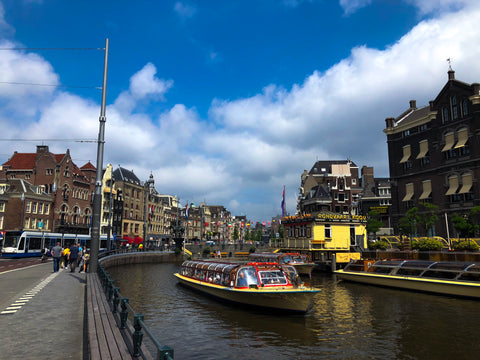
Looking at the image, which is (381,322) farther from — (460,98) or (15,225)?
(15,225)

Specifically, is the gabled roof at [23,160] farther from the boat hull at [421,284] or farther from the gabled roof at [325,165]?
the gabled roof at [325,165]

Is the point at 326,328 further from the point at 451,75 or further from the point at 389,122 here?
the point at 389,122

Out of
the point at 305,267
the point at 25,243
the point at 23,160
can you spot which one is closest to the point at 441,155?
the point at 305,267

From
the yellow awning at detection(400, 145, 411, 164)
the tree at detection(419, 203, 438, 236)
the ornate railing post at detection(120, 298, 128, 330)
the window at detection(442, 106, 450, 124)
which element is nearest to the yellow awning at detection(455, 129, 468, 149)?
the window at detection(442, 106, 450, 124)

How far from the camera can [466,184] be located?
5009cm

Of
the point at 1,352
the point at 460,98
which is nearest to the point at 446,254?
the point at 460,98

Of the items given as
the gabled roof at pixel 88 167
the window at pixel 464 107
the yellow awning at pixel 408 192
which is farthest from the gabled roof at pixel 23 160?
the window at pixel 464 107

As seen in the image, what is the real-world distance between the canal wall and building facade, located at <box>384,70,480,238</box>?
141 feet

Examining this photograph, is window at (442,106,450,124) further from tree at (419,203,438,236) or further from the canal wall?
the canal wall

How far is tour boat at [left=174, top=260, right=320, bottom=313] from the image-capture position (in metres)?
18.7

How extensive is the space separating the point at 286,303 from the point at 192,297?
9631 millimetres

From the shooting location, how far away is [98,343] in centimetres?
890

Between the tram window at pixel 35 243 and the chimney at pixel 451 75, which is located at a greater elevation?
the chimney at pixel 451 75

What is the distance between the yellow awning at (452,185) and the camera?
51.7 metres
